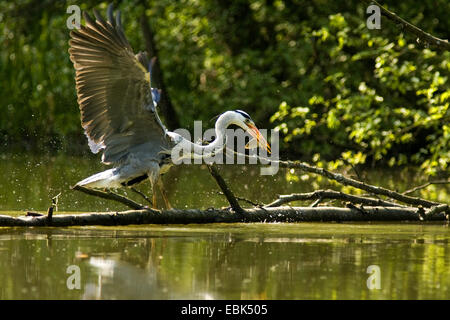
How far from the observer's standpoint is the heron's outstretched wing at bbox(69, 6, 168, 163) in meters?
6.85

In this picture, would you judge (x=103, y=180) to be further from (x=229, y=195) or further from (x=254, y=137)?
(x=254, y=137)

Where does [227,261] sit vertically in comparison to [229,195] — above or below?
below

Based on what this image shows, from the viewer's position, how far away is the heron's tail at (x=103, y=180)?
687cm

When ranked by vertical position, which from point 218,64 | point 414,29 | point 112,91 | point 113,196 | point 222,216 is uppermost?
point 218,64

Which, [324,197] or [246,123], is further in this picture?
[246,123]

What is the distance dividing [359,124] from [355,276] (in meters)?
6.23

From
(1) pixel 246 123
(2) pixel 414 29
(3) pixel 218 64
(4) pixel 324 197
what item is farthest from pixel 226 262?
(3) pixel 218 64

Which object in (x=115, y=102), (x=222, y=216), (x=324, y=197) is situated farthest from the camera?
(x=324, y=197)

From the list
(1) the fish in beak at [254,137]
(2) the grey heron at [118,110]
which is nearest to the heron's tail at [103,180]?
(2) the grey heron at [118,110]

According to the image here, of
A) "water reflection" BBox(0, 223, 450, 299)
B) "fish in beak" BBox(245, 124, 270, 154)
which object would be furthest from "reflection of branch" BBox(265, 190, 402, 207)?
"fish in beak" BBox(245, 124, 270, 154)

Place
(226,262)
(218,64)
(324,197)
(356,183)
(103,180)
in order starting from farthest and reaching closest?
(218,64) < (356,183) < (324,197) < (103,180) < (226,262)

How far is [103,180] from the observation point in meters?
6.98

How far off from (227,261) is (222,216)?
48.6 inches
